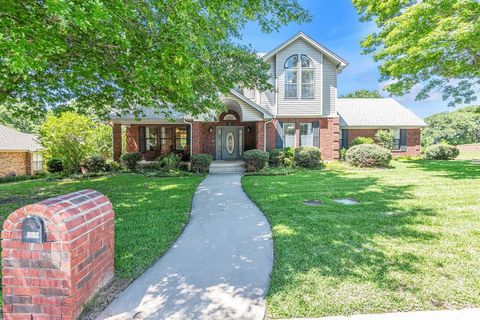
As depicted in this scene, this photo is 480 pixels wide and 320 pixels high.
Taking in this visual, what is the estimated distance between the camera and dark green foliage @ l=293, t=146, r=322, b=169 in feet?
51.1

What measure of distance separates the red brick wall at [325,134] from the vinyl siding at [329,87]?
2.29 feet

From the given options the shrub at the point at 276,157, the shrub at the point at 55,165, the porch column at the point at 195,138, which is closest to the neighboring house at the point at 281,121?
the shrub at the point at 276,157

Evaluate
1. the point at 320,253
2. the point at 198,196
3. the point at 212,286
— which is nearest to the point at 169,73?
the point at 212,286

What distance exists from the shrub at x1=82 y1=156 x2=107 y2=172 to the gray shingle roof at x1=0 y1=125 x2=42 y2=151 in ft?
27.0

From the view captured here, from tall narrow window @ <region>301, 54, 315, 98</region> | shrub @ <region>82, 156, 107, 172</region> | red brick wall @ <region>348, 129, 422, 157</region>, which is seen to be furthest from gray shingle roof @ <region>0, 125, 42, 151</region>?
red brick wall @ <region>348, 129, 422, 157</region>

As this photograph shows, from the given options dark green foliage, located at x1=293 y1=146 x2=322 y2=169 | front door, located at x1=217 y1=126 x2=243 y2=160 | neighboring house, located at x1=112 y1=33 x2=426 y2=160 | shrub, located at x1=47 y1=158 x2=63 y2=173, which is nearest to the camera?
dark green foliage, located at x1=293 y1=146 x2=322 y2=169

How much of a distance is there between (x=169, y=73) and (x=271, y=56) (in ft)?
45.2

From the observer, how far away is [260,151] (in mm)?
14539

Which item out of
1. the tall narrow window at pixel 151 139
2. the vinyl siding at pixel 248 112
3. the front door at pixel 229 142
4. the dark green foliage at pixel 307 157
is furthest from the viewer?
the tall narrow window at pixel 151 139

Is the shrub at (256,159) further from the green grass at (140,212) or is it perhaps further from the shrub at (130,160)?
the shrub at (130,160)

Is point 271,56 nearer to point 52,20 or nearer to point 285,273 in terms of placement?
point 52,20

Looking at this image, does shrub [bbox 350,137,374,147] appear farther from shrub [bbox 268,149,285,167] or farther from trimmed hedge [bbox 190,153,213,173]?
trimmed hedge [bbox 190,153,213,173]

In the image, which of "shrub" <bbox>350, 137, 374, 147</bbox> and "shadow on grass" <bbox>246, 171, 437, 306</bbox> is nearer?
"shadow on grass" <bbox>246, 171, 437, 306</bbox>

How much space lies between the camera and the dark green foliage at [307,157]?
51.1 ft
